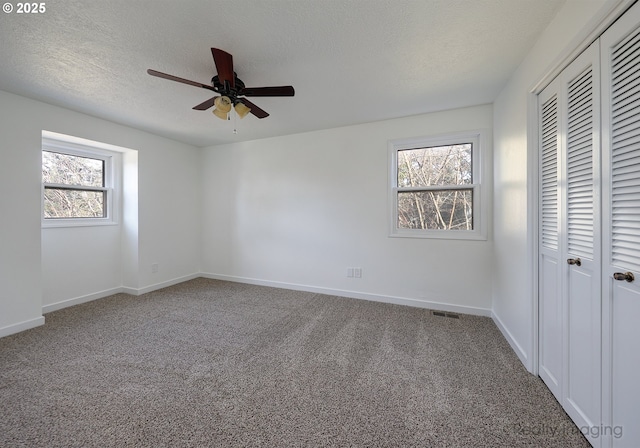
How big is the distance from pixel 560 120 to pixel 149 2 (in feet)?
8.51

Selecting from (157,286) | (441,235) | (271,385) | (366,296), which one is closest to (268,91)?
(271,385)

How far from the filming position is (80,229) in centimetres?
336

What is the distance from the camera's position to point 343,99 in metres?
2.70

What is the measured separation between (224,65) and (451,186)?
272 centimetres

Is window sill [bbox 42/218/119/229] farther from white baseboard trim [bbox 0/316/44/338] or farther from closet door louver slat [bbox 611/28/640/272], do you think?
closet door louver slat [bbox 611/28/640/272]

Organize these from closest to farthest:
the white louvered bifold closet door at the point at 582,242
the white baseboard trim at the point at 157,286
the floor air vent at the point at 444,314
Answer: the white louvered bifold closet door at the point at 582,242
the floor air vent at the point at 444,314
the white baseboard trim at the point at 157,286

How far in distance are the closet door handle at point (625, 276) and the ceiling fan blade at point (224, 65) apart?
7.89 feet

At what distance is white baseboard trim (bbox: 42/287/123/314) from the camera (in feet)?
9.93

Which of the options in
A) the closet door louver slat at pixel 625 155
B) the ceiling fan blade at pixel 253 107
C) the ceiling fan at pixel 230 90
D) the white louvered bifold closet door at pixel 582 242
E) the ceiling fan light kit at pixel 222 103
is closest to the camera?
the closet door louver slat at pixel 625 155

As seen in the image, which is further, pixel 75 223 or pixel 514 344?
pixel 75 223

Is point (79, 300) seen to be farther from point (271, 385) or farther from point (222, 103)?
point (222, 103)

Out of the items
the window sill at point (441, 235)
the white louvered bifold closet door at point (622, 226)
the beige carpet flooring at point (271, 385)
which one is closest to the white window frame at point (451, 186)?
the window sill at point (441, 235)

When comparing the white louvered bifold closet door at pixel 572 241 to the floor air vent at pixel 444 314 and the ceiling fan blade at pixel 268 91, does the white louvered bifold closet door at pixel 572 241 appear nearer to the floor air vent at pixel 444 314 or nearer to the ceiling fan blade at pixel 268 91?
the floor air vent at pixel 444 314

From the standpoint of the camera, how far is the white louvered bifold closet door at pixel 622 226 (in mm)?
1044
